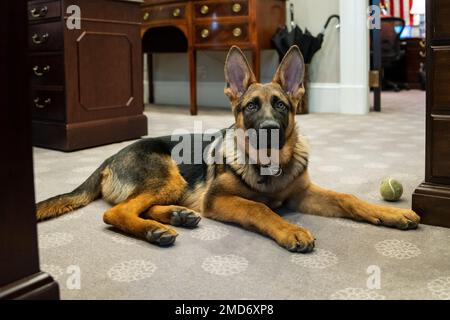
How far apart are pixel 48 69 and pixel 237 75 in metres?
1.85

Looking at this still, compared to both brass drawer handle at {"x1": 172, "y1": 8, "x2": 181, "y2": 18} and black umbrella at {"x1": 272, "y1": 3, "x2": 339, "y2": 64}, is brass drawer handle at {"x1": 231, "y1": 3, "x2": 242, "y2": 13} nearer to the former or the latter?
black umbrella at {"x1": 272, "y1": 3, "x2": 339, "y2": 64}

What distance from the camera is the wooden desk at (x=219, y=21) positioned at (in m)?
4.47

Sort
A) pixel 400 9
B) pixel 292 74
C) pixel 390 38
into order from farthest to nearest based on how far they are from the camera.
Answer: pixel 400 9 < pixel 390 38 < pixel 292 74

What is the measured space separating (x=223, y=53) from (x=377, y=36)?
1.63 m

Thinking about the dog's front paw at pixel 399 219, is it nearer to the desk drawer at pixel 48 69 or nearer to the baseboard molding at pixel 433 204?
the baseboard molding at pixel 433 204

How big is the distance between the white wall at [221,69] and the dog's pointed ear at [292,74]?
129 inches

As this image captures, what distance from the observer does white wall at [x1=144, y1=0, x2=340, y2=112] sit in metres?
4.94

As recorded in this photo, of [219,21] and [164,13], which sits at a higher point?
[164,13]

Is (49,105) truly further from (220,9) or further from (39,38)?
(220,9)

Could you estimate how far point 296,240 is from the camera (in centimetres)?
141

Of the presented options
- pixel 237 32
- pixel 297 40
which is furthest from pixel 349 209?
pixel 297 40
